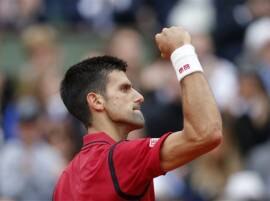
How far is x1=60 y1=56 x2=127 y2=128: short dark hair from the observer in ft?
20.7

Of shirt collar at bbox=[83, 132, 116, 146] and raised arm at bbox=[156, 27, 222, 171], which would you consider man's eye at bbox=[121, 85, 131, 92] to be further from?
raised arm at bbox=[156, 27, 222, 171]

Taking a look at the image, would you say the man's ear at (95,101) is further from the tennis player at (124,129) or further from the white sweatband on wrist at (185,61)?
the white sweatband on wrist at (185,61)

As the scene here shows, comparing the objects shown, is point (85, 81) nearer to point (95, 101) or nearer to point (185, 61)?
point (95, 101)

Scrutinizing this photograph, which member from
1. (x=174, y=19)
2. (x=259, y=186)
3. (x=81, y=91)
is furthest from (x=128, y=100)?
(x=174, y=19)

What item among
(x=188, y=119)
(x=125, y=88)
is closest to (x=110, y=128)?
(x=125, y=88)

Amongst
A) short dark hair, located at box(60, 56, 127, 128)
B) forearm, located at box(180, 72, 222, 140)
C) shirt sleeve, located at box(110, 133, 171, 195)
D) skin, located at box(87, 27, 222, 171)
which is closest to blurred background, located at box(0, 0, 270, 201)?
short dark hair, located at box(60, 56, 127, 128)

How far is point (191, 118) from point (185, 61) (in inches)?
13.9

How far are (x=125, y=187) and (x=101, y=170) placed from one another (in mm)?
183

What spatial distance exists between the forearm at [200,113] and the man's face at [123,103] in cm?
55

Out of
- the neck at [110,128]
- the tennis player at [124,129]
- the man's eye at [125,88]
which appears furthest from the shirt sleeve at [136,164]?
the man's eye at [125,88]

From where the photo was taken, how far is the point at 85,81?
634cm

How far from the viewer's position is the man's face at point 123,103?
20.4 ft

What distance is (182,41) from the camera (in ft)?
19.4

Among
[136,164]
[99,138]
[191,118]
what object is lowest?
[136,164]
